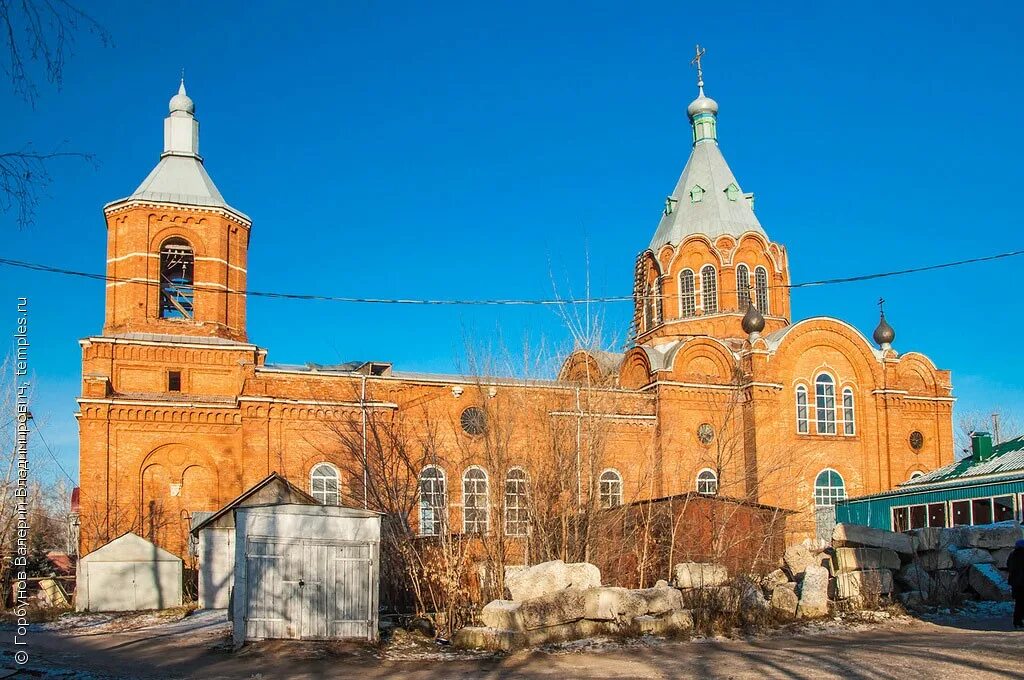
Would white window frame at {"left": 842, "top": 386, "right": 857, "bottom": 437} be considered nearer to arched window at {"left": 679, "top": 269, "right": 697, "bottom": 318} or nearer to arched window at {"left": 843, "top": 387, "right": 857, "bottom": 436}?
arched window at {"left": 843, "top": 387, "right": 857, "bottom": 436}

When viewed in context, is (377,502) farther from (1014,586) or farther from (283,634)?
(1014,586)

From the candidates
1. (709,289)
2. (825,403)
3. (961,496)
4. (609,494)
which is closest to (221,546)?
(609,494)

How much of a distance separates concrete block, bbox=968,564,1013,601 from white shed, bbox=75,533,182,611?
14.8 meters

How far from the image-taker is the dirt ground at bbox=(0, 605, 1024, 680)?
444 inches

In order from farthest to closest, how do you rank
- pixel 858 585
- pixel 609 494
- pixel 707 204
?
pixel 707 204
pixel 609 494
pixel 858 585

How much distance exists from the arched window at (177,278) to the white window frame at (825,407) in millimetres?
18434

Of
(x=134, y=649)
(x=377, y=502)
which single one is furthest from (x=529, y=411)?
(x=134, y=649)

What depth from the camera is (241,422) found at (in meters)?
28.0

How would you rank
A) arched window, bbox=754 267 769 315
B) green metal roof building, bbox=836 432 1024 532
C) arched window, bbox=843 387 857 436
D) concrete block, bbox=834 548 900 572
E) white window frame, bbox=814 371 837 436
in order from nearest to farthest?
concrete block, bbox=834 548 900 572 → green metal roof building, bbox=836 432 1024 532 → white window frame, bbox=814 371 837 436 → arched window, bbox=843 387 857 436 → arched window, bbox=754 267 769 315

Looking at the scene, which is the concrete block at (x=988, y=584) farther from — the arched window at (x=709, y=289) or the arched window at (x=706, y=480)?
the arched window at (x=709, y=289)

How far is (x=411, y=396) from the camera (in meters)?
29.5

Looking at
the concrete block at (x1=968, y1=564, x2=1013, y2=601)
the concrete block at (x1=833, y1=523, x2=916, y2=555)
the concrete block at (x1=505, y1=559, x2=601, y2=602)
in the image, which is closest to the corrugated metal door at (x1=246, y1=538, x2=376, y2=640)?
the concrete block at (x1=505, y1=559, x2=601, y2=602)

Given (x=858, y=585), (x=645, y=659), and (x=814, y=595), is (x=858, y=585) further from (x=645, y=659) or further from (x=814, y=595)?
(x=645, y=659)

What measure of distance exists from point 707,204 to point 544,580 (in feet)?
81.0
